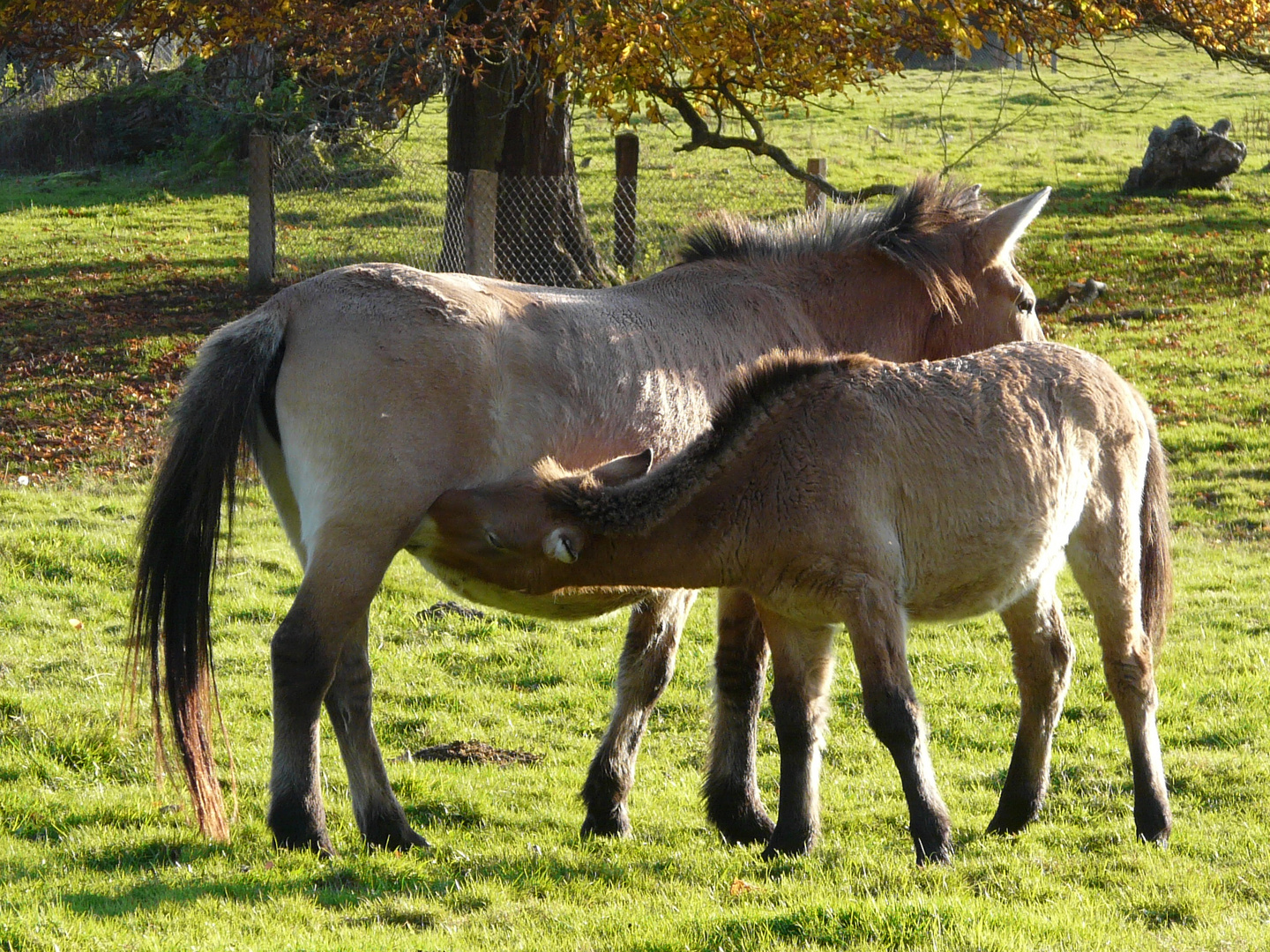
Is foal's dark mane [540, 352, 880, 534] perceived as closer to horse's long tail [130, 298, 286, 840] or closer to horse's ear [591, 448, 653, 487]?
horse's ear [591, 448, 653, 487]

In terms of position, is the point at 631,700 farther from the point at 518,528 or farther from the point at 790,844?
the point at 518,528

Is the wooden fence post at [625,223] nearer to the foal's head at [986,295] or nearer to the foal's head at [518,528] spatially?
the foal's head at [986,295]

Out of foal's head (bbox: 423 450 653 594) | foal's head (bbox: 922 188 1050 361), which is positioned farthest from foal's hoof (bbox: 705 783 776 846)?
foal's head (bbox: 922 188 1050 361)

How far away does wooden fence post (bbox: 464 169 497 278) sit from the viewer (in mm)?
11766

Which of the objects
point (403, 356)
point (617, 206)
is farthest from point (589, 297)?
point (617, 206)

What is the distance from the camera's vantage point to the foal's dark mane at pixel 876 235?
630 centimetres

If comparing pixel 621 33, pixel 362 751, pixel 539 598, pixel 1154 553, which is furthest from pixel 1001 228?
pixel 621 33

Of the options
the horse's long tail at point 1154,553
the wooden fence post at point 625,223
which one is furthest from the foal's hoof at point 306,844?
the wooden fence post at point 625,223

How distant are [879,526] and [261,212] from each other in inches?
500

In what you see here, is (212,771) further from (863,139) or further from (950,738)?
(863,139)

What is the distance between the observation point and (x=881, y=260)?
21.2 feet

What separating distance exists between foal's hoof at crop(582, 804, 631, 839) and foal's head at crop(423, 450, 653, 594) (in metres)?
1.38

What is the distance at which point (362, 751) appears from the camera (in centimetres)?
531

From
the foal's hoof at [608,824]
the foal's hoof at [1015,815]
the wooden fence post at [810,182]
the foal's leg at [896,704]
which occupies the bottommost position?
the foal's hoof at [608,824]
